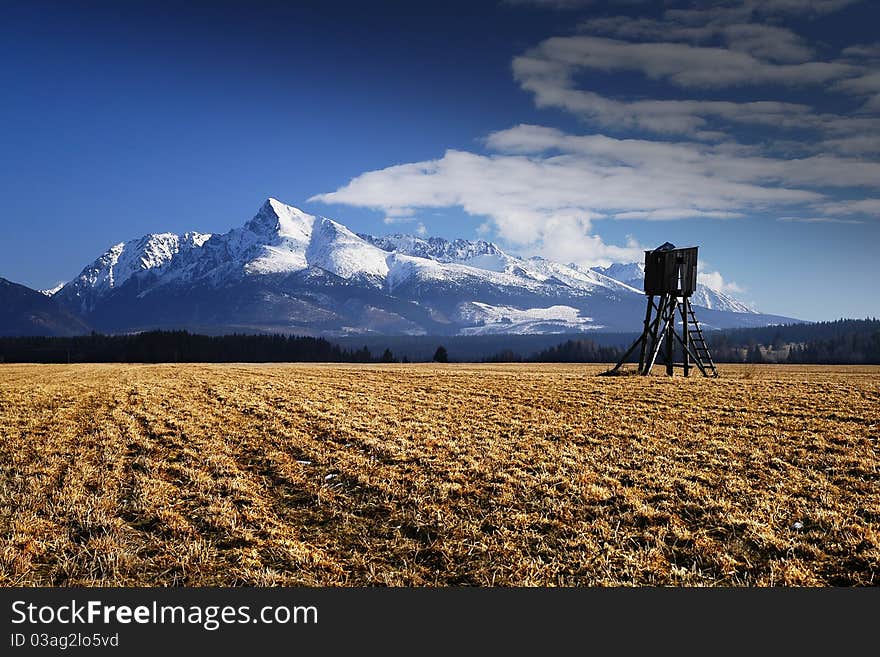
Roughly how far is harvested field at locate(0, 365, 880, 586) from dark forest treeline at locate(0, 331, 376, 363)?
12481cm

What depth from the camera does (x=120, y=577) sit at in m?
7.73

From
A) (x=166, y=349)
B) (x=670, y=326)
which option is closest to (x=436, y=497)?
(x=670, y=326)

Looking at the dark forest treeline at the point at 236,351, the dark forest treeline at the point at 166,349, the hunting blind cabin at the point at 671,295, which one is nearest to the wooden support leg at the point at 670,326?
the hunting blind cabin at the point at 671,295

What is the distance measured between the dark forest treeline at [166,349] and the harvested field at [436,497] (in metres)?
125

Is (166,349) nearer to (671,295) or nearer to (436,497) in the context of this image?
(671,295)

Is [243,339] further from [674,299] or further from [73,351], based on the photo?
[674,299]

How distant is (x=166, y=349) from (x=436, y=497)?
488 feet

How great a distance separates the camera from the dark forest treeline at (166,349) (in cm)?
14050

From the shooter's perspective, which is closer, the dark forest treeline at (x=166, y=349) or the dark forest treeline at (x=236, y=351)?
the dark forest treeline at (x=166, y=349)

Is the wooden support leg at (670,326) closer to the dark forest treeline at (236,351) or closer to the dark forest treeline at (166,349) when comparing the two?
the dark forest treeline at (236,351)

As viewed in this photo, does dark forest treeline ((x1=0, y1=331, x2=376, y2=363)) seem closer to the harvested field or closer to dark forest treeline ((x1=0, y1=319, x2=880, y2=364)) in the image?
dark forest treeline ((x1=0, y1=319, x2=880, y2=364))

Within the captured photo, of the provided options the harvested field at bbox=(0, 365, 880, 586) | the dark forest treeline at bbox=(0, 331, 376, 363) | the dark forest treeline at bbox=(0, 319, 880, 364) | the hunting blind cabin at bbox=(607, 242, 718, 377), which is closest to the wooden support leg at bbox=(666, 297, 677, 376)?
the hunting blind cabin at bbox=(607, 242, 718, 377)

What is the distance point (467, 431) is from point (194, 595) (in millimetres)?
12263

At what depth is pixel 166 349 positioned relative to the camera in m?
142
